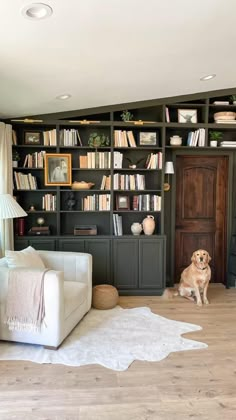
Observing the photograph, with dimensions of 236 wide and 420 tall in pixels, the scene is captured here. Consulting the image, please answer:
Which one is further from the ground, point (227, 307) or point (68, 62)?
point (68, 62)

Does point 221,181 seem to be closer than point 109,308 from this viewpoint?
No

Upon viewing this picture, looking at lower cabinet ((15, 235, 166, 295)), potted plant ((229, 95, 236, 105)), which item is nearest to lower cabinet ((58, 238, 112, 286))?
lower cabinet ((15, 235, 166, 295))

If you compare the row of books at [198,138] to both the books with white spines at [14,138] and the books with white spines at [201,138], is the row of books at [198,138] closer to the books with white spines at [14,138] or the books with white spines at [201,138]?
the books with white spines at [201,138]

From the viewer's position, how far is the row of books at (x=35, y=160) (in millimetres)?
4199

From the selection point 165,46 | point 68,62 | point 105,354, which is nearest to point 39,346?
point 105,354

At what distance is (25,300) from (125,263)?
175 centimetres

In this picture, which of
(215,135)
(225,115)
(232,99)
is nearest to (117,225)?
(215,135)

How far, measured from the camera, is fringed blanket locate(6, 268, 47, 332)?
2.70m

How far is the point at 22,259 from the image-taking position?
3.07 meters

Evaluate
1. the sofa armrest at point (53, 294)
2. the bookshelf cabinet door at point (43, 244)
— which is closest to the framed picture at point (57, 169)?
the bookshelf cabinet door at point (43, 244)

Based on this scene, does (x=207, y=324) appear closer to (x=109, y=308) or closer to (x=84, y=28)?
(x=109, y=308)

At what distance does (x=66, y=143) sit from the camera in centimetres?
423

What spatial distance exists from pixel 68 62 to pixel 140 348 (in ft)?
8.56

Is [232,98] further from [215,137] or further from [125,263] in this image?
[125,263]
